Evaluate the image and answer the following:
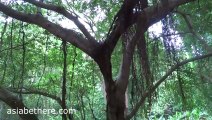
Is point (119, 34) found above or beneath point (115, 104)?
above

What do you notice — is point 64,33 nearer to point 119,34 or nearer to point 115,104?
point 119,34

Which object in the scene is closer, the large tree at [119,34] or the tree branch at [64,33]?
the large tree at [119,34]

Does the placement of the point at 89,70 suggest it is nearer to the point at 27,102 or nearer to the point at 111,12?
the point at 111,12

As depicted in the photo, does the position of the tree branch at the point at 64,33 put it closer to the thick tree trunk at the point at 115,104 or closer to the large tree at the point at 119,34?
the large tree at the point at 119,34

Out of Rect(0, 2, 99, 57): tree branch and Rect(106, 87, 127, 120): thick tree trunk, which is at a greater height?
Rect(0, 2, 99, 57): tree branch

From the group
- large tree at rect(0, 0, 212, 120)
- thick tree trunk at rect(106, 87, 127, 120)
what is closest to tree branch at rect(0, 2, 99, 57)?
large tree at rect(0, 0, 212, 120)

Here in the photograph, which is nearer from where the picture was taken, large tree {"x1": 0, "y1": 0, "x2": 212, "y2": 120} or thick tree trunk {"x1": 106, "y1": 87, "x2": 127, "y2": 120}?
large tree {"x1": 0, "y1": 0, "x2": 212, "y2": 120}

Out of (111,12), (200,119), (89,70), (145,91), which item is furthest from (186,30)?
(200,119)

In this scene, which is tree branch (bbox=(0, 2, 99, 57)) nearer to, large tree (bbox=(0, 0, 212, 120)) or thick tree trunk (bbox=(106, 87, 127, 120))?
large tree (bbox=(0, 0, 212, 120))

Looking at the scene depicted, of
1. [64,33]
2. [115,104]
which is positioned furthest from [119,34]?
[115,104]

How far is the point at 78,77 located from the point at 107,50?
250cm

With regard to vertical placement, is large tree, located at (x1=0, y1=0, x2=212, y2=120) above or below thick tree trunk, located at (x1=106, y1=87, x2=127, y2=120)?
above

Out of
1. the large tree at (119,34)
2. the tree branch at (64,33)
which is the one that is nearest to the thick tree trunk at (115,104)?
the large tree at (119,34)

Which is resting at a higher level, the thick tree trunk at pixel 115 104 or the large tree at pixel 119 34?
the large tree at pixel 119 34
